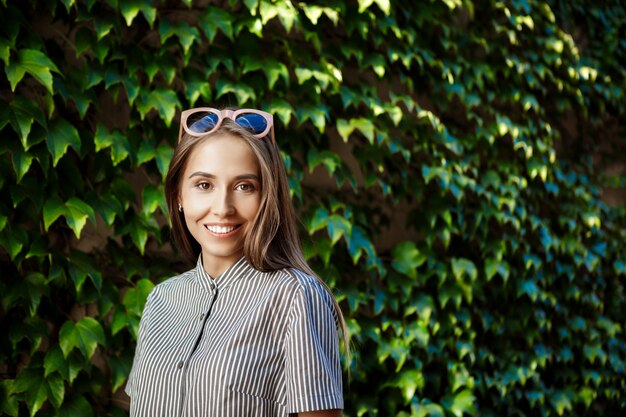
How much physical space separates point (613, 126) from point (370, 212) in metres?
2.47

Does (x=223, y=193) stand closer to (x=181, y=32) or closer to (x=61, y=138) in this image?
(x=61, y=138)

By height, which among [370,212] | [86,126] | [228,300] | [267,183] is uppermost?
[86,126]

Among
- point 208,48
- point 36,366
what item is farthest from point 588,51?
point 36,366

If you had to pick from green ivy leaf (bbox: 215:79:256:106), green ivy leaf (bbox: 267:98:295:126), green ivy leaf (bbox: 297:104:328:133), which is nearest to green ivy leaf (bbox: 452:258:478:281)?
green ivy leaf (bbox: 297:104:328:133)

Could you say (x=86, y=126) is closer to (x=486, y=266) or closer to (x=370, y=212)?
(x=370, y=212)

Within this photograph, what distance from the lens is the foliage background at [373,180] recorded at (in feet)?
7.70

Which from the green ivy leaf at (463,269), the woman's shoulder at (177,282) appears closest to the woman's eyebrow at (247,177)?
the woman's shoulder at (177,282)

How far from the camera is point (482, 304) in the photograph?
371 cm

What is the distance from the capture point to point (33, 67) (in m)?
2.26

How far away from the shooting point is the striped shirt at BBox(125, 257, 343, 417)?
1.33 m

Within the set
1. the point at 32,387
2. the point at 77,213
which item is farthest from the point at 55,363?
the point at 77,213

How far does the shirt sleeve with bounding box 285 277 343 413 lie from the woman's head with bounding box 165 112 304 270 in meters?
0.11

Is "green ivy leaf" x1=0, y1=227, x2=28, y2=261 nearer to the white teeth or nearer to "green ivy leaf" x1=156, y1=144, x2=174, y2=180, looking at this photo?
"green ivy leaf" x1=156, y1=144, x2=174, y2=180

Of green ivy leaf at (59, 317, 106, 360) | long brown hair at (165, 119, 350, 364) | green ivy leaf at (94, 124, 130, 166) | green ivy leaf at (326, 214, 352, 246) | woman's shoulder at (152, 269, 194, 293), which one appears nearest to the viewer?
long brown hair at (165, 119, 350, 364)
